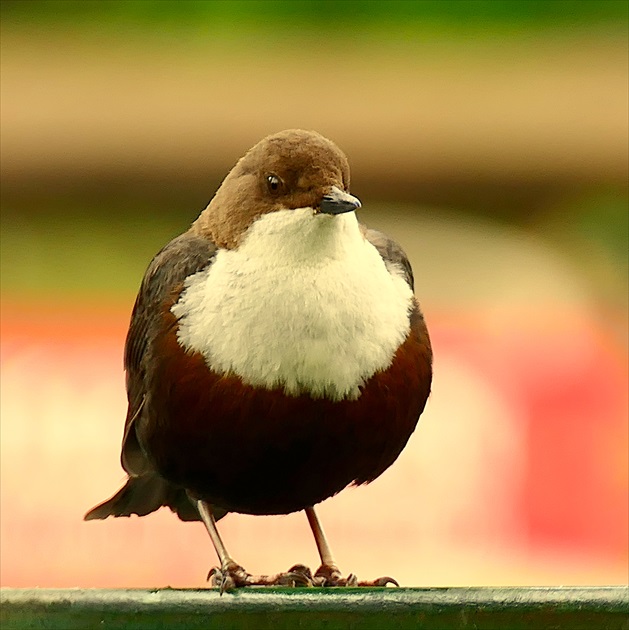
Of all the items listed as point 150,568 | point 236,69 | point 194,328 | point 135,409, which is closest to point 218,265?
point 194,328

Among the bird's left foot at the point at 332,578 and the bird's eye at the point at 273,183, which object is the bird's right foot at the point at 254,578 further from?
the bird's eye at the point at 273,183

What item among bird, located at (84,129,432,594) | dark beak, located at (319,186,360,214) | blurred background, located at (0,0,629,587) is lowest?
blurred background, located at (0,0,629,587)

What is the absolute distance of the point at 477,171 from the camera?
5.45 metres

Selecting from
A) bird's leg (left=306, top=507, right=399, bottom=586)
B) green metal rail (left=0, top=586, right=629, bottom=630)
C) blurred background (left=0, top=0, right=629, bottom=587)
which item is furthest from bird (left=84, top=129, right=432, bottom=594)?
blurred background (left=0, top=0, right=629, bottom=587)

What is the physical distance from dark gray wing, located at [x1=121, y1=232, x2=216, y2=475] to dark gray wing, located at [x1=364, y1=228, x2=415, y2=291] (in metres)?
0.29

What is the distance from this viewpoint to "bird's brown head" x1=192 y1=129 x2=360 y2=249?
93.4 inches

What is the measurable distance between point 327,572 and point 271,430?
484 millimetres

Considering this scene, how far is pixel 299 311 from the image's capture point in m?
2.34

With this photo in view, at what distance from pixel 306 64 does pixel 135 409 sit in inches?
128

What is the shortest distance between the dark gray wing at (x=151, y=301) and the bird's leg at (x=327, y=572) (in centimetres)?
37

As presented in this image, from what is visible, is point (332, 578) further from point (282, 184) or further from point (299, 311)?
point (282, 184)

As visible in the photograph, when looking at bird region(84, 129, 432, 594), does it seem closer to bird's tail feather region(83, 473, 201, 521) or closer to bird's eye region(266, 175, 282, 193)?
bird's eye region(266, 175, 282, 193)

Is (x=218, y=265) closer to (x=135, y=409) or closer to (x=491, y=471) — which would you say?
(x=135, y=409)

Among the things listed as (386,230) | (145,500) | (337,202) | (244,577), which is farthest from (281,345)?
(386,230)
